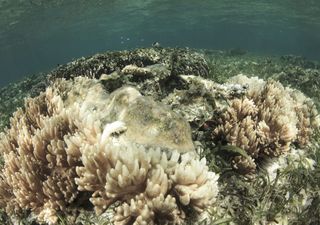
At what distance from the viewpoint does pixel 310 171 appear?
4.95 m

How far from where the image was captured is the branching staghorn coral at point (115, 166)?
11.8 ft

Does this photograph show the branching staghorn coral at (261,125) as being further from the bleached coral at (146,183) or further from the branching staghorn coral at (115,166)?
the bleached coral at (146,183)

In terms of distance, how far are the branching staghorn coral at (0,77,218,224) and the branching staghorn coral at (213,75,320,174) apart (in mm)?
1005

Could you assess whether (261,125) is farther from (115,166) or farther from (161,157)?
(115,166)

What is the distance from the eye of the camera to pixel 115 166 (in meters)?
3.66

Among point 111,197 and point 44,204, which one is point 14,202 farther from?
point 111,197

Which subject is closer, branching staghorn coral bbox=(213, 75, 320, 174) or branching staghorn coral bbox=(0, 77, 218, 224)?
branching staghorn coral bbox=(0, 77, 218, 224)

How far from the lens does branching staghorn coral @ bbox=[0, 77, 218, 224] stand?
3590mm

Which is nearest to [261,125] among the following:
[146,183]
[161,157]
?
[161,157]

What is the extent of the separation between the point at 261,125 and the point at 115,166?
2.78 m

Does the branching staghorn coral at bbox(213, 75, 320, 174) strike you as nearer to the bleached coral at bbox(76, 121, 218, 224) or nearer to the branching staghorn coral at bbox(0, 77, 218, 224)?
the branching staghorn coral at bbox(0, 77, 218, 224)

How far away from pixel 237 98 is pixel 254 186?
6.12 feet

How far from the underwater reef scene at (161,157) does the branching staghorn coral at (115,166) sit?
0.04 ft

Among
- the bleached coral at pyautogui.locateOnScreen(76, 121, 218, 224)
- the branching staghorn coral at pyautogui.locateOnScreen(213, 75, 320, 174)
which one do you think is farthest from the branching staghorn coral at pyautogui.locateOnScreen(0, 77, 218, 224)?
the branching staghorn coral at pyautogui.locateOnScreen(213, 75, 320, 174)
